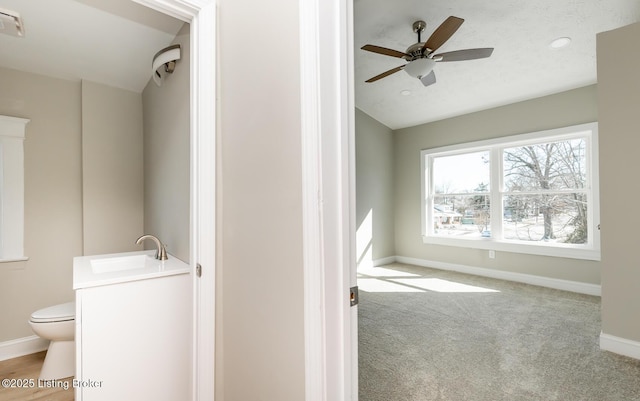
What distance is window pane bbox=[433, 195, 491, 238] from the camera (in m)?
4.68

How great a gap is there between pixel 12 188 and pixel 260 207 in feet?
8.50

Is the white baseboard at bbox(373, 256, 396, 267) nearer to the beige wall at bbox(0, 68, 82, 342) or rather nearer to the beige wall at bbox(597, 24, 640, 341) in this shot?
the beige wall at bbox(597, 24, 640, 341)

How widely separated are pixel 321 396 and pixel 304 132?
74 centimetres

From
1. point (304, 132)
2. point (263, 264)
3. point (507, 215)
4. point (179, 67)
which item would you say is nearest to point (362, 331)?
point (263, 264)

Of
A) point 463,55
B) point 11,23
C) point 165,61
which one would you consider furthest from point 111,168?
point 463,55

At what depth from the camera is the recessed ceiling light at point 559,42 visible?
9.55 ft

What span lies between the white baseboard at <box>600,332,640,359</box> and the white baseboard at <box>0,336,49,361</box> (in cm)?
452

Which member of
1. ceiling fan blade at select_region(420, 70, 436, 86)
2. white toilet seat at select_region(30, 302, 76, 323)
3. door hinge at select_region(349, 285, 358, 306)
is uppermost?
ceiling fan blade at select_region(420, 70, 436, 86)

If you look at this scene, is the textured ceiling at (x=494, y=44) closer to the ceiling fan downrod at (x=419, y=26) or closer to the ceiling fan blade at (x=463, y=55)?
the ceiling fan downrod at (x=419, y=26)

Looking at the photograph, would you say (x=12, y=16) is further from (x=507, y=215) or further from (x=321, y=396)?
(x=507, y=215)

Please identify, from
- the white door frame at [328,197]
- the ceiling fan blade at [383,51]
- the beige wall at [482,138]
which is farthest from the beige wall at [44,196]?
the beige wall at [482,138]

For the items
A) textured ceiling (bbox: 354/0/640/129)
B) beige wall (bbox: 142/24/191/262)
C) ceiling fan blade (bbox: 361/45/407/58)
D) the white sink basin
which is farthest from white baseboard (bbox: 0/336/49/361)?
textured ceiling (bbox: 354/0/640/129)

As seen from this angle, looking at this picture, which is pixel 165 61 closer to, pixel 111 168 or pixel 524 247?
pixel 111 168

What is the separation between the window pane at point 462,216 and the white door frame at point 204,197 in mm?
4499
